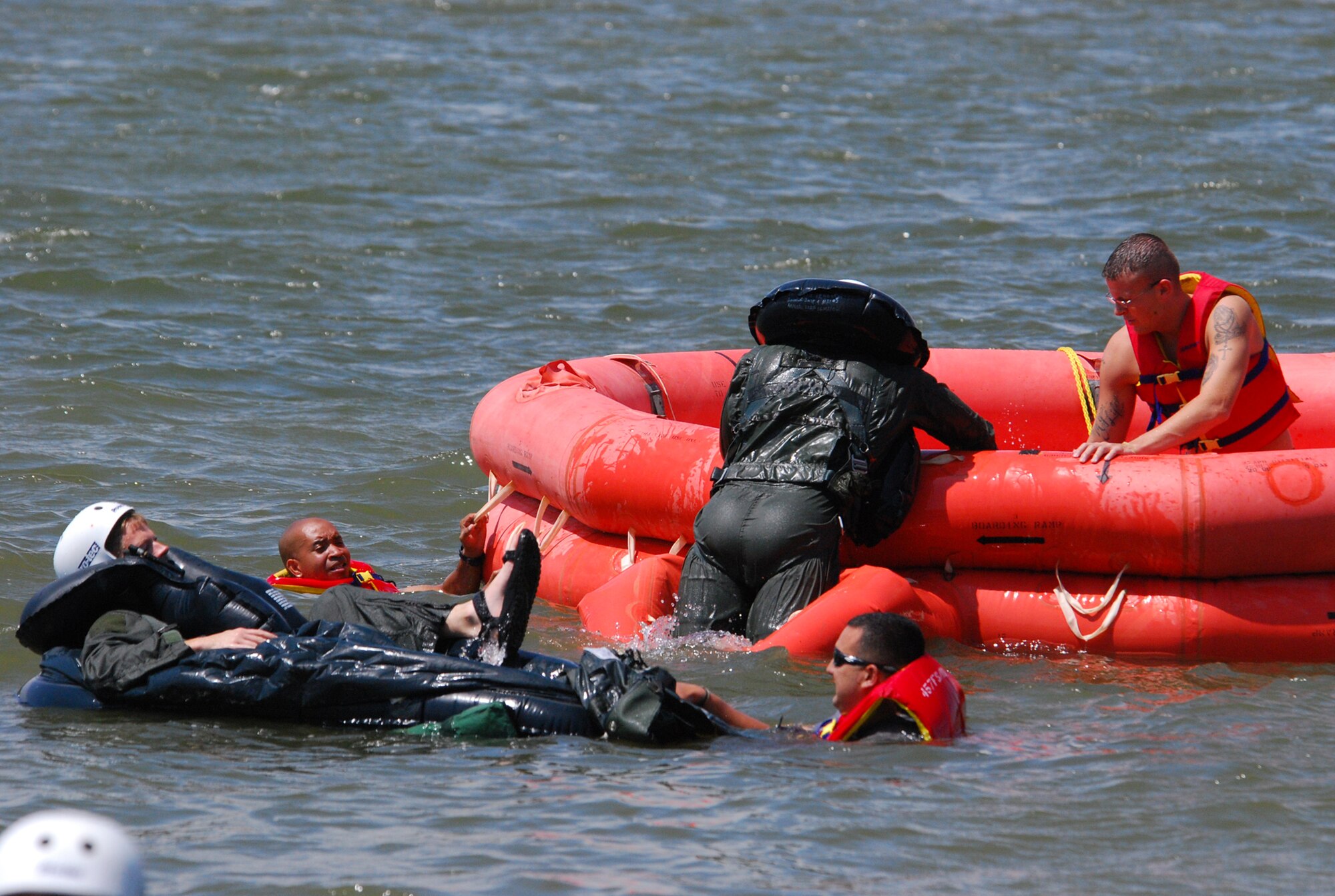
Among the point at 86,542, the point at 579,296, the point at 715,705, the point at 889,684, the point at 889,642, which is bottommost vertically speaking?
the point at 715,705

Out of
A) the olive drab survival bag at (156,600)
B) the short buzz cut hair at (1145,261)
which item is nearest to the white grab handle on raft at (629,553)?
the olive drab survival bag at (156,600)

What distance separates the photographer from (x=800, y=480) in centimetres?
500

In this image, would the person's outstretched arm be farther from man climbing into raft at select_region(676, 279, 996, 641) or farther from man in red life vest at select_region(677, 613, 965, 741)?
man climbing into raft at select_region(676, 279, 996, 641)

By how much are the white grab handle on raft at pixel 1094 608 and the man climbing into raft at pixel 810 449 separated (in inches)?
23.5

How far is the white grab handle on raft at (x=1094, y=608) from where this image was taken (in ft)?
16.4

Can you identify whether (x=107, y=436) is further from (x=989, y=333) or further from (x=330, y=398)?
(x=989, y=333)

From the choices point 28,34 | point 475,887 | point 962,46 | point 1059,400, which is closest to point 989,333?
point 1059,400

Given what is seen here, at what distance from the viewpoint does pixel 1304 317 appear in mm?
10070

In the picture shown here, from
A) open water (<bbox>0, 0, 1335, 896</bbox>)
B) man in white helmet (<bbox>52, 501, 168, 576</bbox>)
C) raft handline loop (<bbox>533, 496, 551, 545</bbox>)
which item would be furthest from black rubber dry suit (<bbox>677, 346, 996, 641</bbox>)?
man in white helmet (<bbox>52, 501, 168, 576</bbox>)

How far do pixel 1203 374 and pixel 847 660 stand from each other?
2.08 metres

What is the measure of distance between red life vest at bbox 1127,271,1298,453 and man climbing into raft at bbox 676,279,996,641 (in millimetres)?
648

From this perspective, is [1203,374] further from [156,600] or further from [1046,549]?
[156,600]

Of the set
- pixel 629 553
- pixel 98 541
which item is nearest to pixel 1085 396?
pixel 629 553

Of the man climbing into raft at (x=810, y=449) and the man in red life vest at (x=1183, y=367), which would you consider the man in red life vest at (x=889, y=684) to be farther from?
the man in red life vest at (x=1183, y=367)
